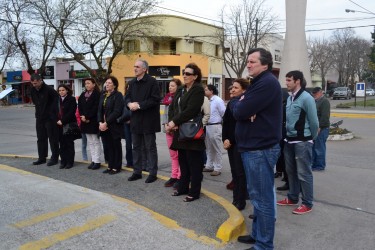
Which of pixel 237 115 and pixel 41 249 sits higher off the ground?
pixel 237 115

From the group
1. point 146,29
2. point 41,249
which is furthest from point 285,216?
point 146,29

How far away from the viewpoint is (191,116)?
5055mm

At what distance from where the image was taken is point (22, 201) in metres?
5.14

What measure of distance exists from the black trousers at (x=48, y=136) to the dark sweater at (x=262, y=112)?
5018 mm

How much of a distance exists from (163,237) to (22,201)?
2.27m

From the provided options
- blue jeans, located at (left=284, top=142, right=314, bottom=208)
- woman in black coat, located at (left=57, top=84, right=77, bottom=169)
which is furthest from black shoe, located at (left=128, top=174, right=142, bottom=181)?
blue jeans, located at (left=284, top=142, right=314, bottom=208)

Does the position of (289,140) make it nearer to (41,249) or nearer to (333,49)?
(41,249)

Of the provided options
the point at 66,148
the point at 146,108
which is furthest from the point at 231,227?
the point at 66,148

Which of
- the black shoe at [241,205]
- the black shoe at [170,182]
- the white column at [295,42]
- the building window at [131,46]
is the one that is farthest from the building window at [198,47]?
the black shoe at [241,205]

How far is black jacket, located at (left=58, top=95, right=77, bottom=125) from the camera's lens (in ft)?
23.7

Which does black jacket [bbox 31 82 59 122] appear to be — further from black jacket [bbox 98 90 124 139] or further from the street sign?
the street sign

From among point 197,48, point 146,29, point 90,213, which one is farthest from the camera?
point 197,48

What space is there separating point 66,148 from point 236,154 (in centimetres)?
379

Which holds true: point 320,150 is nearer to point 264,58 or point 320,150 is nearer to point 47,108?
point 264,58
